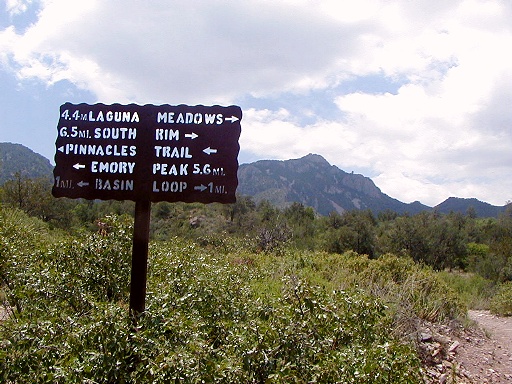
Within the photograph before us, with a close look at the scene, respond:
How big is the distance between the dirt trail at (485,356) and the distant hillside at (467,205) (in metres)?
150

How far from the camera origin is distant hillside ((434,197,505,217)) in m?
149

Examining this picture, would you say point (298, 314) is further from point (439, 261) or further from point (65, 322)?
point (439, 261)

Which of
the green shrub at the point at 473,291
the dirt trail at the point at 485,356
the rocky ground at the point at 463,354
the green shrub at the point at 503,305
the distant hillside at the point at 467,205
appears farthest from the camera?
the distant hillside at the point at 467,205

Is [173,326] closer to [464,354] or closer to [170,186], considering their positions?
[170,186]

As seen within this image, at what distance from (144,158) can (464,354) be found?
661cm

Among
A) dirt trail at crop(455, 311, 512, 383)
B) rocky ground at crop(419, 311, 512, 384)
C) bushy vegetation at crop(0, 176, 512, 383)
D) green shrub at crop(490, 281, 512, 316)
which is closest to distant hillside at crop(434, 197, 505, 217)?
green shrub at crop(490, 281, 512, 316)

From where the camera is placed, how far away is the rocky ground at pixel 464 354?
632cm

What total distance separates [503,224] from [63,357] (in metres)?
54.5

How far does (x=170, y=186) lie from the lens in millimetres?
3143

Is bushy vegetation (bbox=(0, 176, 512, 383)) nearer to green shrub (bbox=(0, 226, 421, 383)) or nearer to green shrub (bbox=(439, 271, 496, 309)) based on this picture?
green shrub (bbox=(0, 226, 421, 383))

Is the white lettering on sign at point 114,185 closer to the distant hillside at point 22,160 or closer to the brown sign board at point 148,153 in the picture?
the brown sign board at point 148,153

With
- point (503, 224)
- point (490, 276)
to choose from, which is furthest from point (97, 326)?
point (503, 224)

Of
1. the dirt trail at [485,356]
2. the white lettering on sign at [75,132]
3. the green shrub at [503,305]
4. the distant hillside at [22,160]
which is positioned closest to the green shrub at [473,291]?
the green shrub at [503,305]

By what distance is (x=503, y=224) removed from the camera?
4869cm
